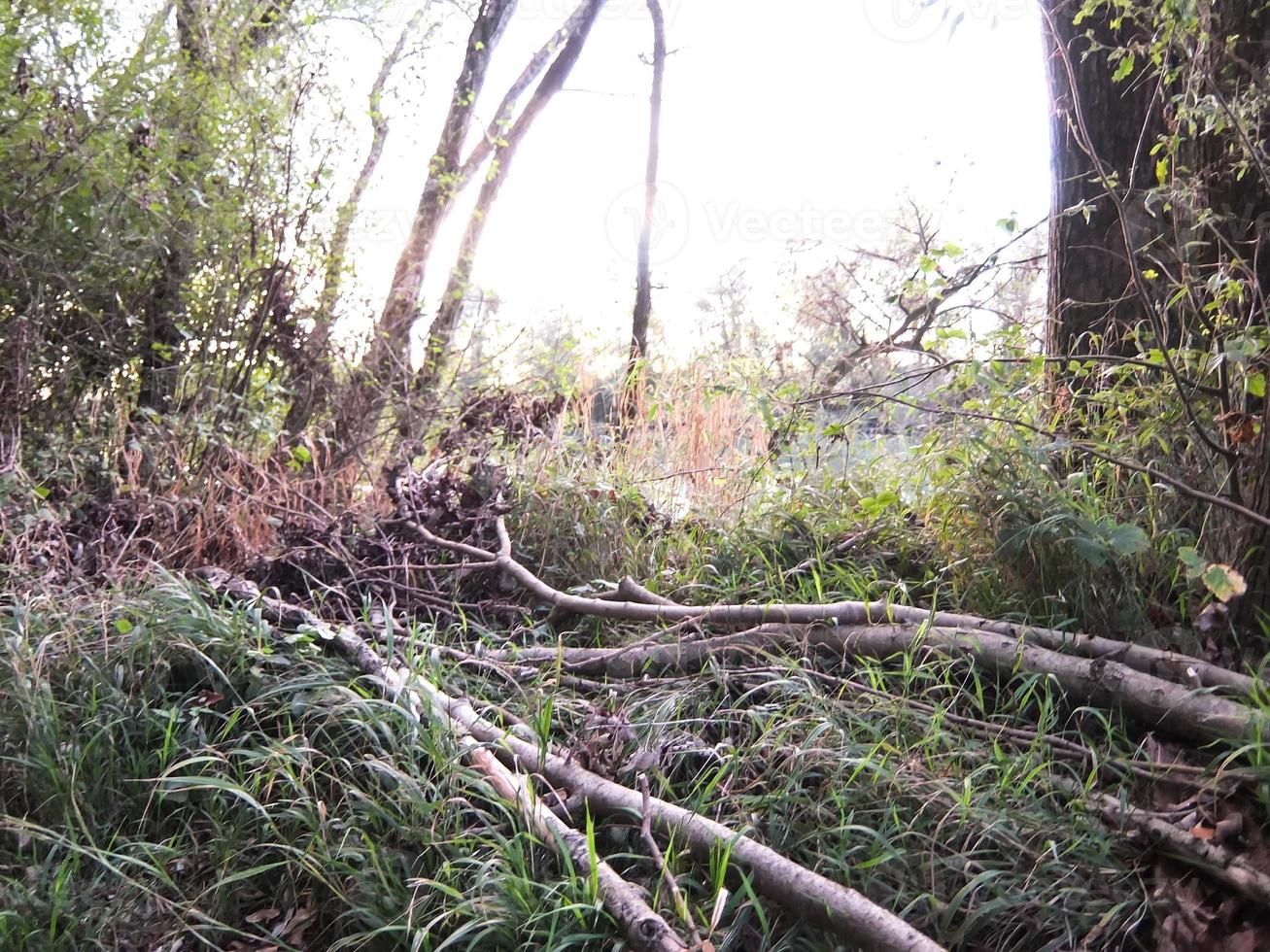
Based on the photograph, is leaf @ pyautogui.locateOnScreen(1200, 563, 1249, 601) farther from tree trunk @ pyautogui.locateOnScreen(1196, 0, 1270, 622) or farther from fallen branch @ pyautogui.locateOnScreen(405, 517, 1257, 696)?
tree trunk @ pyautogui.locateOnScreen(1196, 0, 1270, 622)

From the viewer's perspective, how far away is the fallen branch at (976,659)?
2.19 metres

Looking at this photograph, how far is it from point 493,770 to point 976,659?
4.45 feet

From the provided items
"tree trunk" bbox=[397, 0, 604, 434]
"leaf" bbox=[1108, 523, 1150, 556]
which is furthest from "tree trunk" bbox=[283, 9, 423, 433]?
"leaf" bbox=[1108, 523, 1150, 556]

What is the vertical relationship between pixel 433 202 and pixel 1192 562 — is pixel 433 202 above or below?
above

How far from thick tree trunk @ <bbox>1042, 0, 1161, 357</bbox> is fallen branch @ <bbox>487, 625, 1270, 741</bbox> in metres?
1.47

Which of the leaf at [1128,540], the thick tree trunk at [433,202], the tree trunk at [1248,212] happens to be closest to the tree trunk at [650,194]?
the thick tree trunk at [433,202]

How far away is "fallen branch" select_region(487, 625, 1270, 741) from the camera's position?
219cm

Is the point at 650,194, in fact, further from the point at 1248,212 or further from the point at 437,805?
the point at 437,805

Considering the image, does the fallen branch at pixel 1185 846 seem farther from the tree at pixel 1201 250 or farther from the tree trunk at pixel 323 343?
the tree trunk at pixel 323 343

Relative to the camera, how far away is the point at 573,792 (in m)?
2.30

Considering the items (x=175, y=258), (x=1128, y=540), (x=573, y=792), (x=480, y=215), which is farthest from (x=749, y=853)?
(x=480, y=215)

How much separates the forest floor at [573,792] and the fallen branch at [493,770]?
0.8 inches

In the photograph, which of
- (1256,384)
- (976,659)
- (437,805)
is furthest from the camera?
(976,659)

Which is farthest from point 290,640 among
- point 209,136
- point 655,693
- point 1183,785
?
point 209,136
